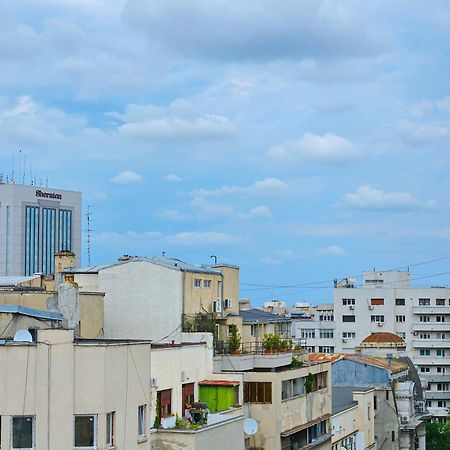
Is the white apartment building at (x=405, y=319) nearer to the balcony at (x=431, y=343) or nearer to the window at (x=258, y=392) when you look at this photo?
the balcony at (x=431, y=343)

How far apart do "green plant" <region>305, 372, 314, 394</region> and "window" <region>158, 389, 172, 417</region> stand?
51.3ft

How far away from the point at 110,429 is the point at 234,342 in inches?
1004

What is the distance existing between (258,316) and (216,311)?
754cm

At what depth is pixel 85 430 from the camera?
29.1 m

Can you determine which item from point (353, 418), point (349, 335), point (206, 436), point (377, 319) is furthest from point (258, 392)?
point (349, 335)

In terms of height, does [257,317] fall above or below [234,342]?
above

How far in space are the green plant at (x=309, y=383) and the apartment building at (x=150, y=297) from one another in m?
6.14

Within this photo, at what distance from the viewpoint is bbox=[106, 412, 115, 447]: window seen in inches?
1166

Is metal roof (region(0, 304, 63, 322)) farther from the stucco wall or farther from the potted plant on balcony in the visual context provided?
the potted plant on balcony

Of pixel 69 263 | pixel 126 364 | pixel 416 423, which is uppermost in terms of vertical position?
pixel 69 263

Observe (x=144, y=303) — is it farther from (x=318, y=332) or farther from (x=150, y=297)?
(x=318, y=332)

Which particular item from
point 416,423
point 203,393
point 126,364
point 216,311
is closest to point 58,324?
point 126,364

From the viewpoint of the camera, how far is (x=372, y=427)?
Answer: 74.6 m

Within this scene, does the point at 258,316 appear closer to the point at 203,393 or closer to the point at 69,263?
the point at 69,263
